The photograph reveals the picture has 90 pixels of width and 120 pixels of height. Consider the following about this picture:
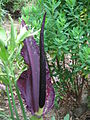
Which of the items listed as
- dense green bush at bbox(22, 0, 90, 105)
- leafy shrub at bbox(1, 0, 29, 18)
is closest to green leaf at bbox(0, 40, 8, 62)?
dense green bush at bbox(22, 0, 90, 105)

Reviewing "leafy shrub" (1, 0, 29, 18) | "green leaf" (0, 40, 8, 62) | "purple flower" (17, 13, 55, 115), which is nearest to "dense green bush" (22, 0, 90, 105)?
"purple flower" (17, 13, 55, 115)

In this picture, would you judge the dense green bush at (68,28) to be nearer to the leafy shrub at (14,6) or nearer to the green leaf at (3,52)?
the green leaf at (3,52)

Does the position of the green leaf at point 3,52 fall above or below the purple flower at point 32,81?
above

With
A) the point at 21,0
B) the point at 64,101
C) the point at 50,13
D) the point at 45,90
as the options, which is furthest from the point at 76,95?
the point at 21,0

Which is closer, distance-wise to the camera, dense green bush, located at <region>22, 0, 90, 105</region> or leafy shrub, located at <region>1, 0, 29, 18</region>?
dense green bush, located at <region>22, 0, 90, 105</region>

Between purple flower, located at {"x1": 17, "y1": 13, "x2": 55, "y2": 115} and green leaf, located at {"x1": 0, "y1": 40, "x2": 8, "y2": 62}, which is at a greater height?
green leaf, located at {"x1": 0, "y1": 40, "x2": 8, "y2": 62}

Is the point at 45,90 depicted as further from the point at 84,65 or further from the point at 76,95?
the point at 76,95

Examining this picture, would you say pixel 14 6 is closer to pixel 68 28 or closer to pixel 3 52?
pixel 68 28

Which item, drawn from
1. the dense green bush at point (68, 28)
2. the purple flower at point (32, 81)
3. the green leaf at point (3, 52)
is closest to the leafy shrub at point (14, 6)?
the dense green bush at point (68, 28)

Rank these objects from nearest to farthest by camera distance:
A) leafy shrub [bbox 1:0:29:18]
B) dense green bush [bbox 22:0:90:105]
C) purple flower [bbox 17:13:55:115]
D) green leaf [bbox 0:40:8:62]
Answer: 1. green leaf [bbox 0:40:8:62]
2. purple flower [bbox 17:13:55:115]
3. dense green bush [bbox 22:0:90:105]
4. leafy shrub [bbox 1:0:29:18]

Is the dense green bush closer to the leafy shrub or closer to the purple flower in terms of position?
the purple flower

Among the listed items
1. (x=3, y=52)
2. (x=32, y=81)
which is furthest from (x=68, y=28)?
(x=3, y=52)

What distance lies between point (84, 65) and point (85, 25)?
0.91 feet

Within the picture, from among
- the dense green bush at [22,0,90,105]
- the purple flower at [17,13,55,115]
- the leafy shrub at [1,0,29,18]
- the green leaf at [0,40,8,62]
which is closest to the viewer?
the green leaf at [0,40,8,62]
